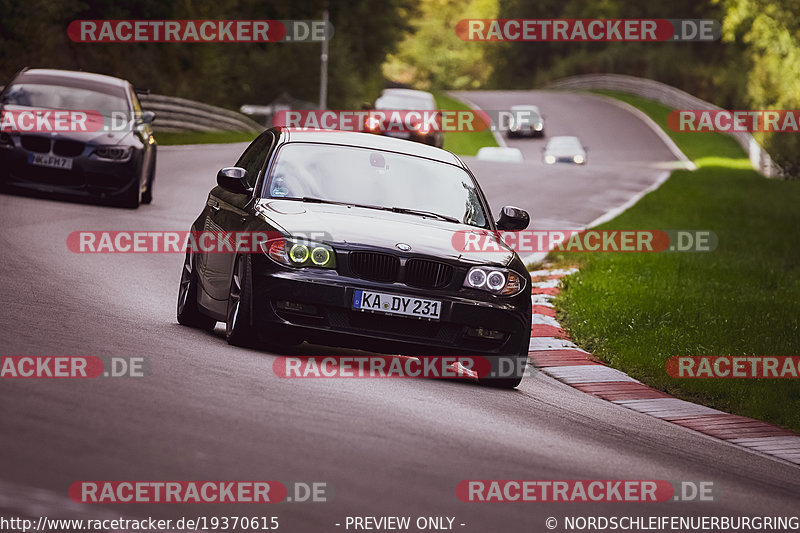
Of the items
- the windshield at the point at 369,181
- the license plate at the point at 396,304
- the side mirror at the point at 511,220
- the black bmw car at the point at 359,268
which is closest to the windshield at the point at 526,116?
the side mirror at the point at 511,220

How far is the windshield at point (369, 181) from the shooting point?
33.2 feet

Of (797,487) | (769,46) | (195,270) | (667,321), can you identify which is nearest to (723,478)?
(797,487)

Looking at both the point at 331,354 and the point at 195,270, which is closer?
the point at 331,354

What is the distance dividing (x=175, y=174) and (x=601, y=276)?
12119 millimetres

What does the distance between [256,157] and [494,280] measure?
Answer: 99.6 inches

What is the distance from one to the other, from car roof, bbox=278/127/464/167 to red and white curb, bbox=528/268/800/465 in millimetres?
1802

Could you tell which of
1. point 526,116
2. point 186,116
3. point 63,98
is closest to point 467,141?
point 526,116

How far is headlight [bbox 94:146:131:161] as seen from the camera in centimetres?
1808

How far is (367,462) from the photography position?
20.3 feet

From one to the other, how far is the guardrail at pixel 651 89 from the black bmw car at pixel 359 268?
39.8m

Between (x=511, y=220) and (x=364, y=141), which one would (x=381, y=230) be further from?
(x=511, y=220)

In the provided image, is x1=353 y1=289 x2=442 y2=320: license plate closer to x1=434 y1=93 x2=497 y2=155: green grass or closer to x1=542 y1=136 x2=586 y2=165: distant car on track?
x1=542 y1=136 x2=586 y2=165: distant car on track

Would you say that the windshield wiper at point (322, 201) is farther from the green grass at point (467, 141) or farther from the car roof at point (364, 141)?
the green grass at point (467, 141)

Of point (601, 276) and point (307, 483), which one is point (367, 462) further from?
point (601, 276)
